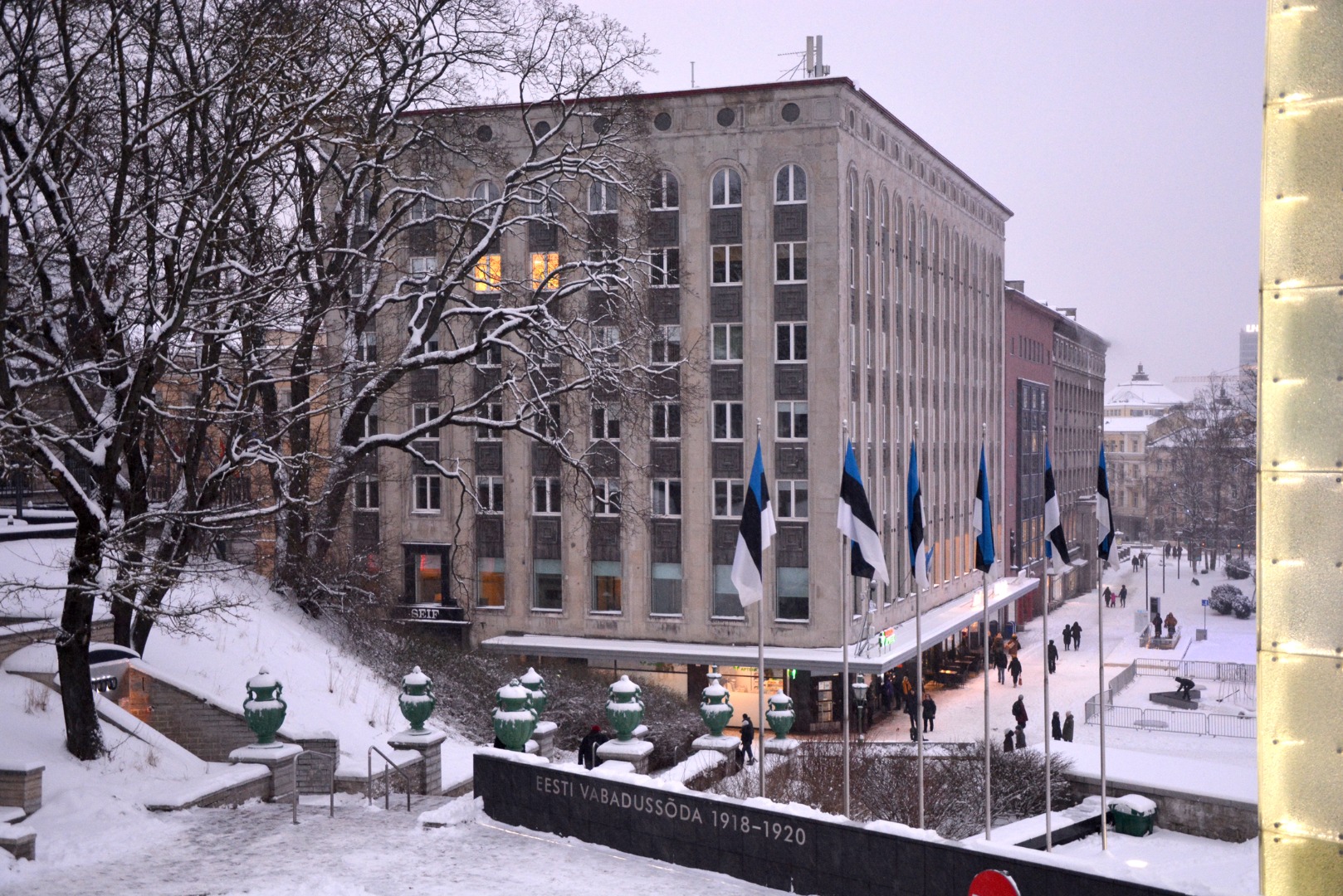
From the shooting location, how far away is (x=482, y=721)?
2823 centimetres

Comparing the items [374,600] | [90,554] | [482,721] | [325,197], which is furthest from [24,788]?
[325,197]

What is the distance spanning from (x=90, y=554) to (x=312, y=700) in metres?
7.46

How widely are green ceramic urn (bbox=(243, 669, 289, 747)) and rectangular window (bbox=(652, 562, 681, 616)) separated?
2690 cm

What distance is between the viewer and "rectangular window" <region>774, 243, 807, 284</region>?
44.8 m

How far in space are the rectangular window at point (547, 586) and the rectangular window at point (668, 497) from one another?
440cm

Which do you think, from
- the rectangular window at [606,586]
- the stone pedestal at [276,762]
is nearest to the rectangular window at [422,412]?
the rectangular window at [606,586]

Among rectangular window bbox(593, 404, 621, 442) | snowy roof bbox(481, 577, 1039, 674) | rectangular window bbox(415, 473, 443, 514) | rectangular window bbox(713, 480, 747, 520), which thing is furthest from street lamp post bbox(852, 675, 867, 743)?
rectangular window bbox(415, 473, 443, 514)

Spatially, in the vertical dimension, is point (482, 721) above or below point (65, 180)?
below

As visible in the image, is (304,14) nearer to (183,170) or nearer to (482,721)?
(183,170)

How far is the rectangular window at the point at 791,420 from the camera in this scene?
44844mm

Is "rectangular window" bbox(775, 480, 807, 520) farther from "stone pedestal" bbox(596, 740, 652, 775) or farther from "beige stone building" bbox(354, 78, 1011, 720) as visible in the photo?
"stone pedestal" bbox(596, 740, 652, 775)

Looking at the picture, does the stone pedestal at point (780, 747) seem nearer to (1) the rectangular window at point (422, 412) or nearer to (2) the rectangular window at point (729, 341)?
(2) the rectangular window at point (729, 341)

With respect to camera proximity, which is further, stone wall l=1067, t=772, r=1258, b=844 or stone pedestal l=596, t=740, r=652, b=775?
stone wall l=1067, t=772, r=1258, b=844

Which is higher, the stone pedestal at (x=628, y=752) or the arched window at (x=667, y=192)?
the arched window at (x=667, y=192)
